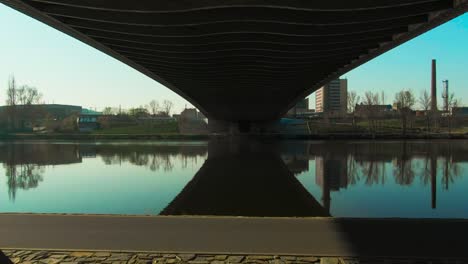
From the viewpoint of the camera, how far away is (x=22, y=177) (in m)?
18.7

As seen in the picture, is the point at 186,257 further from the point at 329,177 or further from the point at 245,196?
the point at 329,177

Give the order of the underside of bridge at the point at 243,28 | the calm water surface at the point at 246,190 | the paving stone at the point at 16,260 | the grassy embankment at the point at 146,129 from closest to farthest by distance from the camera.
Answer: the paving stone at the point at 16,260, the underside of bridge at the point at 243,28, the calm water surface at the point at 246,190, the grassy embankment at the point at 146,129

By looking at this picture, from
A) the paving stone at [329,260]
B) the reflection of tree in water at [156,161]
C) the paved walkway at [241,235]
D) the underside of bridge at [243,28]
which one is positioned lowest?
the reflection of tree in water at [156,161]

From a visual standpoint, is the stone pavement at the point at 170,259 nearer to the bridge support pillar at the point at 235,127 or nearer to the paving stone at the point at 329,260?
the paving stone at the point at 329,260

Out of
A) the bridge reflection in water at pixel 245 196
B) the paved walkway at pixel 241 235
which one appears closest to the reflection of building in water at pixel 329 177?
the bridge reflection in water at pixel 245 196

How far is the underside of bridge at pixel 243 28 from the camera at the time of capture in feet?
Result: 27.6

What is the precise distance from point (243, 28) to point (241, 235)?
6579 millimetres

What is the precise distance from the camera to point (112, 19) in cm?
941

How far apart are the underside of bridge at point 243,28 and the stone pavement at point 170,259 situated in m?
5.12

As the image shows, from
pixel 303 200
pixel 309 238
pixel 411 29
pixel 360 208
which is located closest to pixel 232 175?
pixel 303 200

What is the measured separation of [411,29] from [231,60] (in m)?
7.03

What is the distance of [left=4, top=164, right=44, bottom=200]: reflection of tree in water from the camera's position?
51.3ft

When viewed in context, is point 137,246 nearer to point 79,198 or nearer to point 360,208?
point 360,208

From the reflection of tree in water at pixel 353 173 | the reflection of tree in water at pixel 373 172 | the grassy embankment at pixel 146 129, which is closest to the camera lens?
the reflection of tree in water at pixel 353 173
